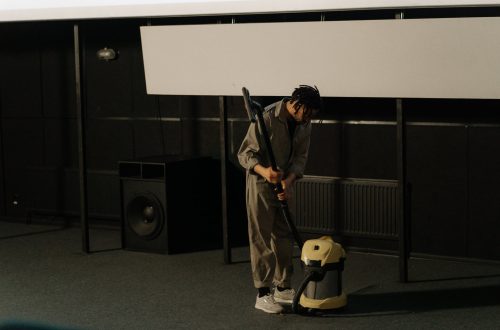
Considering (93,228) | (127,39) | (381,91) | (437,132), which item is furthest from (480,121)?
(93,228)

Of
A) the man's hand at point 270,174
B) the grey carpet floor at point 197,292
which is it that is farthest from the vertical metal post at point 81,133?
the man's hand at point 270,174

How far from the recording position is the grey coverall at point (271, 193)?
480cm

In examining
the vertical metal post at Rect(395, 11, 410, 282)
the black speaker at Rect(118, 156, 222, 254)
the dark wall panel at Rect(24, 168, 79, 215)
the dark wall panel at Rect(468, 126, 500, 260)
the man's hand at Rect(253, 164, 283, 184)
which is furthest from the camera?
the dark wall panel at Rect(24, 168, 79, 215)

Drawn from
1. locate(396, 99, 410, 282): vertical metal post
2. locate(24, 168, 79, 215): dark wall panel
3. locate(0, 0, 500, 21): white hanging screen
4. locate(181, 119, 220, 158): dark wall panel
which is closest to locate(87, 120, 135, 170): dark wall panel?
locate(24, 168, 79, 215): dark wall panel

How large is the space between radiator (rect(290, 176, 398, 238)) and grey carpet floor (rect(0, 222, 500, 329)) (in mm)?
210

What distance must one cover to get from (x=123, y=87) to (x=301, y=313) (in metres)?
A: 3.20

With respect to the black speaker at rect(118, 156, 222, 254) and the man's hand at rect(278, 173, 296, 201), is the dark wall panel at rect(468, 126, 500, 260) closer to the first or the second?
the man's hand at rect(278, 173, 296, 201)

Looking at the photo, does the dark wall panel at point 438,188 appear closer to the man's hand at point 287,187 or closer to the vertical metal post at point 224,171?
the vertical metal post at point 224,171

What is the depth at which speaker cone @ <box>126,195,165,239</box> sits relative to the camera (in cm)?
658

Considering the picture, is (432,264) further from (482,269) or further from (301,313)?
(301,313)

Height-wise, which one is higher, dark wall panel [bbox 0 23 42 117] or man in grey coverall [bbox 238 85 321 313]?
dark wall panel [bbox 0 23 42 117]

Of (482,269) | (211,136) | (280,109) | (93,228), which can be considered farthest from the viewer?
(93,228)

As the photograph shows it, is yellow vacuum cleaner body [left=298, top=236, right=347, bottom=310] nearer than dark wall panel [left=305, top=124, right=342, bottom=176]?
Yes

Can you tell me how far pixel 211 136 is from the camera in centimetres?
713
